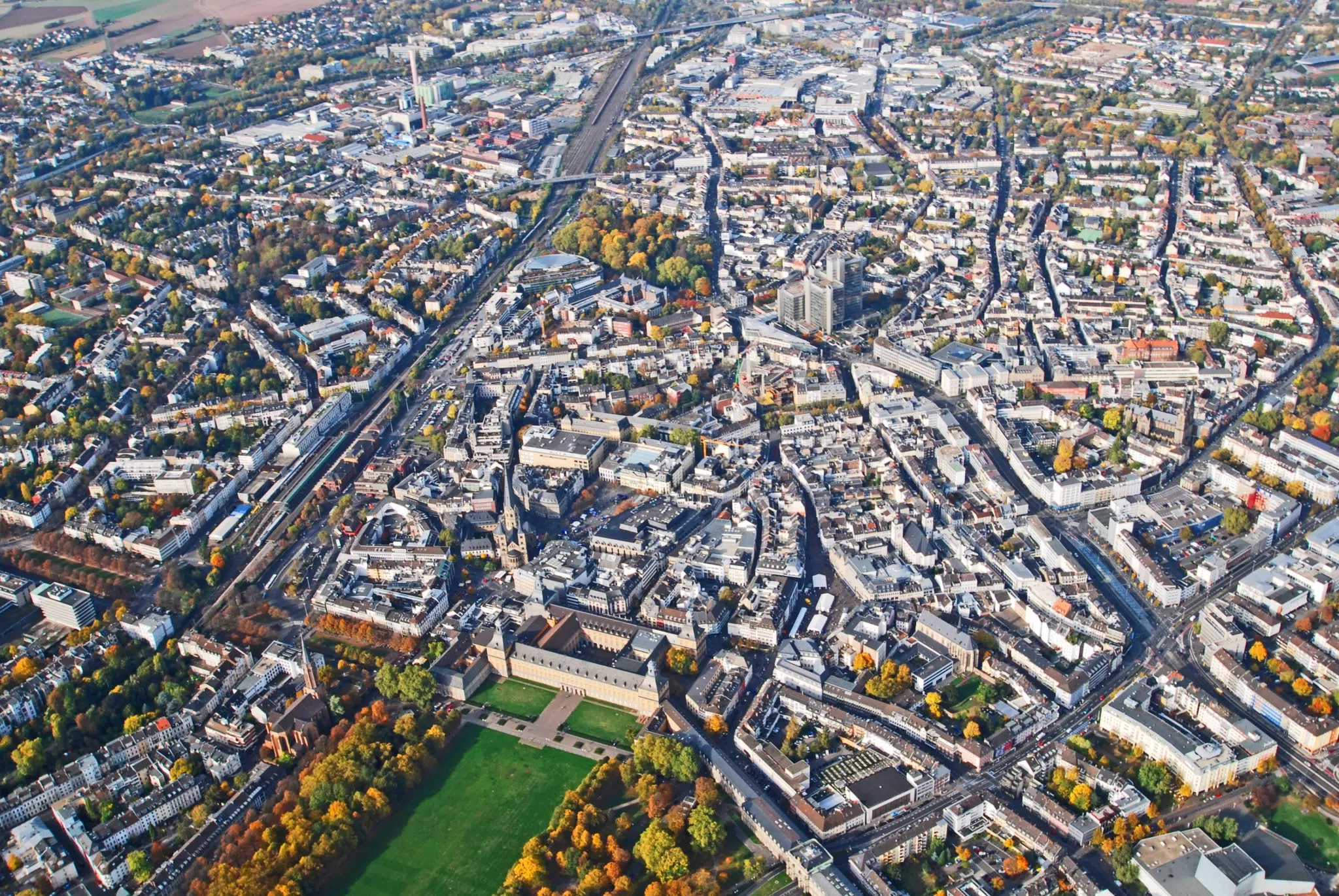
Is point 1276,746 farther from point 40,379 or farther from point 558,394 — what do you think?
point 40,379

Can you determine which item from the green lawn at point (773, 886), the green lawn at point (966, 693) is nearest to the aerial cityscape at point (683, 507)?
the green lawn at point (966, 693)

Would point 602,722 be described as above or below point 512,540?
below

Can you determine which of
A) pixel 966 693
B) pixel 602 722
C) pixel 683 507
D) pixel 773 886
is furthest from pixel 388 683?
pixel 966 693

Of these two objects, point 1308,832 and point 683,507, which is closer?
point 1308,832

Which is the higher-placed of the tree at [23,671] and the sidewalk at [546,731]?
the tree at [23,671]

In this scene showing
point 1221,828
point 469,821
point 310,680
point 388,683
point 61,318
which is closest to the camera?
point 1221,828

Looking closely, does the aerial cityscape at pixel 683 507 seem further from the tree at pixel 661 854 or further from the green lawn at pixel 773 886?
the green lawn at pixel 773 886

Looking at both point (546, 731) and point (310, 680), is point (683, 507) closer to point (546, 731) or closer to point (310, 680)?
point (546, 731)

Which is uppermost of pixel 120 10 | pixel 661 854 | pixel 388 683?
Answer: pixel 120 10
